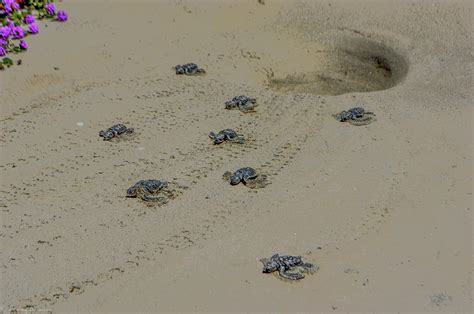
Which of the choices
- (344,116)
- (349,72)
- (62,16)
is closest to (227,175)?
(344,116)

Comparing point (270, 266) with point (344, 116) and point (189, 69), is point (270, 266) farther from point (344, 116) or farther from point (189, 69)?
point (189, 69)

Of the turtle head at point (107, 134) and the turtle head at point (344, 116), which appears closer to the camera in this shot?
the turtle head at point (107, 134)

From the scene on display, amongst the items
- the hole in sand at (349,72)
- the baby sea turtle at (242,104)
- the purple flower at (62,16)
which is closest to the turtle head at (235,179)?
the baby sea turtle at (242,104)

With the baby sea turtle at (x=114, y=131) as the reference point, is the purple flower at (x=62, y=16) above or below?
above

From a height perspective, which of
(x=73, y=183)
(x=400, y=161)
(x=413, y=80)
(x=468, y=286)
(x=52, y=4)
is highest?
(x=52, y=4)

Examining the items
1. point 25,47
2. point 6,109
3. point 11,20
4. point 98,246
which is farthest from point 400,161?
point 11,20

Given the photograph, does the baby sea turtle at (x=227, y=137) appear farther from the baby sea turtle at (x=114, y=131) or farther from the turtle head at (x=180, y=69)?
the turtle head at (x=180, y=69)

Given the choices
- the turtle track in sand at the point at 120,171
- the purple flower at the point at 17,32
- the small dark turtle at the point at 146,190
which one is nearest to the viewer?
the turtle track in sand at the point at 120,171

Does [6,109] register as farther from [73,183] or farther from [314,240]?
[314,240]
